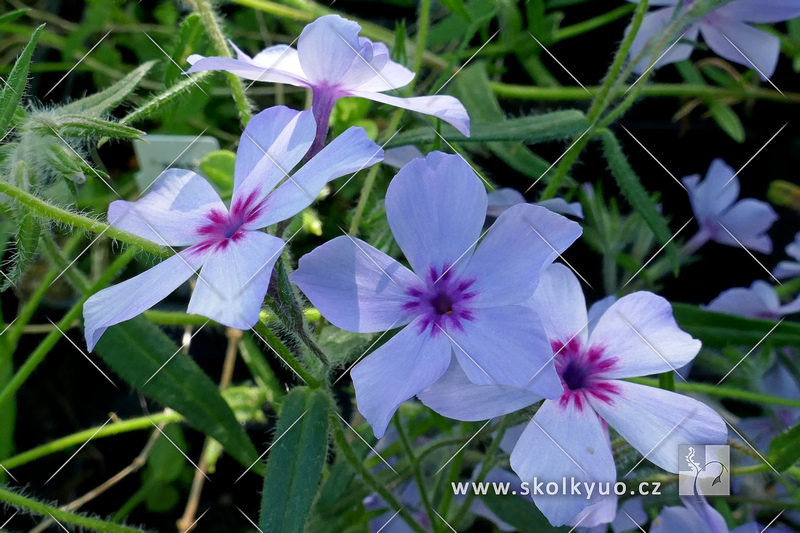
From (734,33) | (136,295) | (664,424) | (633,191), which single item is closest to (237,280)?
(136,295)

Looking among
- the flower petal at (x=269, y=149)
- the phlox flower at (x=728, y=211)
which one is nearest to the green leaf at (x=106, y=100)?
the flower petal at (x=269, y=149)

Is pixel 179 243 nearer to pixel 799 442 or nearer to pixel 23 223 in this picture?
pixel 23 223

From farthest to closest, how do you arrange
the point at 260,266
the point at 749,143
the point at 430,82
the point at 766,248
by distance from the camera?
the point at 749,143 → the point at 430,82 → the point at 766,248 → the point at 260,266

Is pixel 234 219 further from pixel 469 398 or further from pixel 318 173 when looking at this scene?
pixel 469 398

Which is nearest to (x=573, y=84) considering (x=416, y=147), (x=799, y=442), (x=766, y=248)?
(x=766, y=248)

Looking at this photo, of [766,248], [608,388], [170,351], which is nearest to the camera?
[608,388]

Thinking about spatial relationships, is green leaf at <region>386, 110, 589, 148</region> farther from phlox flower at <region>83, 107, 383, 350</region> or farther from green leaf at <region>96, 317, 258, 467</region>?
green leaf at <region>96, 317, 258, 467</region>

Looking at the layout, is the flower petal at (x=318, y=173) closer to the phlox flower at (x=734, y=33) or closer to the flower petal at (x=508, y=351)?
the flower petal at (x=508, y=351)
